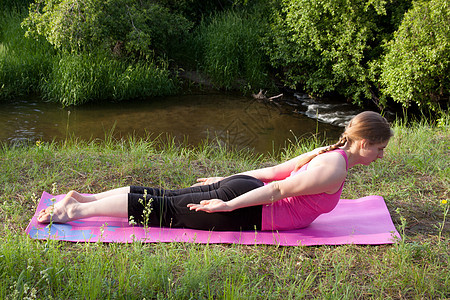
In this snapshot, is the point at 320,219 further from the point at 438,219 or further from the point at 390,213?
the point at 438,219

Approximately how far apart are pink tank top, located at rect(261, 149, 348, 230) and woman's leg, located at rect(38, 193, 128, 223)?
3.52 ft

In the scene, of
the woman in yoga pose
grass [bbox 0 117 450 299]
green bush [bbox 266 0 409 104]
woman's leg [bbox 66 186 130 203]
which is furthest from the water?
the woman in yoga pose

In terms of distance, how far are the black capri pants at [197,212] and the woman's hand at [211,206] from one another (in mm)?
68

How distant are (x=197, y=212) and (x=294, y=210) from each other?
74 centimetres

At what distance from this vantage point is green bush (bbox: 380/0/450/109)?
779 cm

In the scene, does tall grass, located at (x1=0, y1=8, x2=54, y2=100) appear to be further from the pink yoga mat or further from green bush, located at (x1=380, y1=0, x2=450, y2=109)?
green bush, located at (x1=380, y1=0, x2=450, y2=109)

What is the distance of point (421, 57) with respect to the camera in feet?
26.3

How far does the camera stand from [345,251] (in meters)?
3.13

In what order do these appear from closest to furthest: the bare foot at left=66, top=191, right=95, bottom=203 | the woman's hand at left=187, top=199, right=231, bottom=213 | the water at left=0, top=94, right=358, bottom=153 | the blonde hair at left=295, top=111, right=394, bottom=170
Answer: the blonde hair at left=295, top=111, right=394, bottom=170 < the woman's hand at left=187, top=199, right=231, bottom=213 < the bare foot at left=66, top=191, right=95, bottom=203 < the water at left=0, top=94, right=358, bottom=153

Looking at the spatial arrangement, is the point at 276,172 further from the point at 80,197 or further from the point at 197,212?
the point at 80,197

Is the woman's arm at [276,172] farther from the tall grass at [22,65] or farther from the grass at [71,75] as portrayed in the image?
the tall grass at [22,65]

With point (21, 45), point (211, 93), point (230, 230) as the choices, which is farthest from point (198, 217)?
point (21, 45)

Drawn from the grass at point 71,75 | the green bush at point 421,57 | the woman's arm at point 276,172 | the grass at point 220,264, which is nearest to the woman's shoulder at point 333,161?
the woman's arm at point 276,172

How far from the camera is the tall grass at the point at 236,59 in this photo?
36.1ft
